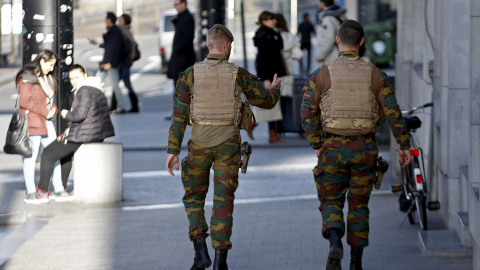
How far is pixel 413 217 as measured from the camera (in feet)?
27.6

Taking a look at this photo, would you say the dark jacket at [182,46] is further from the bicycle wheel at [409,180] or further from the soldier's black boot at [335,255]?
the soldier's black boot at [335,255]

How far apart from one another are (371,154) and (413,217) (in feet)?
7.00

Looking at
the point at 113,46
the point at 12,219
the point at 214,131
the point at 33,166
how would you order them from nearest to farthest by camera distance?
the point at 214,131 → the point at 12,219 → the point at 33,166 → the point at 113,46

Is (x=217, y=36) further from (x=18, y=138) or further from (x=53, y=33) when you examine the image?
(x=53, y=33)

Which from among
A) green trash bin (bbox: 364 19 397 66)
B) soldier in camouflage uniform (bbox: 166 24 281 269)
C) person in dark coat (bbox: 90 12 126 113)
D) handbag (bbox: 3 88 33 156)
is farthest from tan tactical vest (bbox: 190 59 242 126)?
green trash bin (bbox: 364 19 397 66)

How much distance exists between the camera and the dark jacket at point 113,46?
17.2 m

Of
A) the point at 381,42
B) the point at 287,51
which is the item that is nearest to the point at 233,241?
the point at 287,51

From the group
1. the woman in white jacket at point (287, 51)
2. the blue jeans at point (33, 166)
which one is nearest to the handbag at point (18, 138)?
the blue jeans at point (33, 166)

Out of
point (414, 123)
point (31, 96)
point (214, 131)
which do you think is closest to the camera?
point (214, 131)

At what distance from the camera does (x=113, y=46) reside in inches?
683

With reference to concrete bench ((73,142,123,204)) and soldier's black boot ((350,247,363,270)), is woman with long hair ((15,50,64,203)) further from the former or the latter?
soldier's black boot ((350,247,363,270))

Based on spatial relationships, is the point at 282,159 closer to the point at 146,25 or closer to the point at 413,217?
the point at 413,217

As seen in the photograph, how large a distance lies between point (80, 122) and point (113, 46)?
798 cm

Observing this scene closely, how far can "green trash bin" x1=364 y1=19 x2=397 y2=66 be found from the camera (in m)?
24.9
